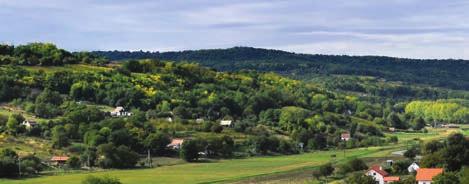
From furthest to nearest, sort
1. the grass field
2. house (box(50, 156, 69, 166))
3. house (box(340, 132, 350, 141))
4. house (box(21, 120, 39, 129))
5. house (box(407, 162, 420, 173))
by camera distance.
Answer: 1. house (box(340, 132, 350, 141))
2. house (box(21, 120, 39, 129))
3. house (box(50, 156, 69, 166))
4. the grass field
5. house (box(407, 162, 420, 173))

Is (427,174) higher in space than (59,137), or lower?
higher

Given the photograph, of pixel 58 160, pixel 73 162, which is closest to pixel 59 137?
pixel 58 160

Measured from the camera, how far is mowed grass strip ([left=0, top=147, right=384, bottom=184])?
269 feet

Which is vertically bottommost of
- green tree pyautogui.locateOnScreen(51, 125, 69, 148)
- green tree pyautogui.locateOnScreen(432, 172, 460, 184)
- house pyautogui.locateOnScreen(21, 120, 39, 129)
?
green tree pyautogui.locateOnScreen(51, 125, 69, 148)

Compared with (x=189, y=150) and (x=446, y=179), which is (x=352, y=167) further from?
(x=446, y=179)

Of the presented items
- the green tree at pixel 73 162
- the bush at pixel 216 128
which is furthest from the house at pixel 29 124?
the bush at pixel 216 128

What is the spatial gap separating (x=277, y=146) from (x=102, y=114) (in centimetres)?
2684

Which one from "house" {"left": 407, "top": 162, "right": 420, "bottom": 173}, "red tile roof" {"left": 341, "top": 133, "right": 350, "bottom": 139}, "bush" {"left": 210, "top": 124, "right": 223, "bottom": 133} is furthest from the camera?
"red tile roof" {"left": 341, "top": 133, "right": 350, "bottom": 139}

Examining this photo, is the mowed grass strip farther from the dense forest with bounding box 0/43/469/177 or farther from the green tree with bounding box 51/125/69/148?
the green tree with bounding box 51/125/69/148

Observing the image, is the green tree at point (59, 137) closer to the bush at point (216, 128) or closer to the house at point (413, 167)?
the bush at point (216, 128)

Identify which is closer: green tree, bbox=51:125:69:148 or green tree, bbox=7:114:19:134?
green tree, bbox=51:125:69:148

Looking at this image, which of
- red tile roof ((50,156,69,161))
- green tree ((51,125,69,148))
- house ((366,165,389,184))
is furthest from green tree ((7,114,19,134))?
house ((366,165,389,184))

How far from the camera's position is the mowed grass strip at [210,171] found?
8212 centimetres

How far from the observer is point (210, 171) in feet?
305
